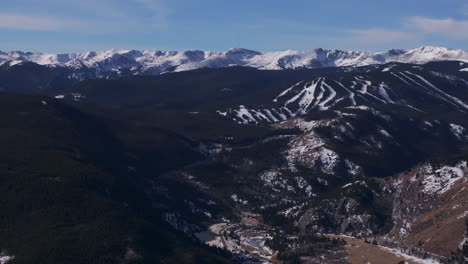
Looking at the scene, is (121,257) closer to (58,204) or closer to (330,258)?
(58,204)

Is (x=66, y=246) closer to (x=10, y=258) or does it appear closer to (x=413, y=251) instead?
(x=10, y=258)

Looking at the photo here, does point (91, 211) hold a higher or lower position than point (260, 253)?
higher

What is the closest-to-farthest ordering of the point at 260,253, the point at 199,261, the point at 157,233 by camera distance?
the point at 199,261
the point at 157,233
the point at 260,253

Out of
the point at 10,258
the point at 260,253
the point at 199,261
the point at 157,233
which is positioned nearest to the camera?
the point at 10,258

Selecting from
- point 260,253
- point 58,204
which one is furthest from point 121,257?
point 260,253

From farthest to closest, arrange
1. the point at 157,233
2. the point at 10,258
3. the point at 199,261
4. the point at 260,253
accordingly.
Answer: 1. the point at 260,253
2. the point at 157,233
3. the point at 199,261
4. the point at 10,258

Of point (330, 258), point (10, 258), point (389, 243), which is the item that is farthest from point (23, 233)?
point (389, 243)

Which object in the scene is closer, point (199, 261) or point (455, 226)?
point (199, 261)

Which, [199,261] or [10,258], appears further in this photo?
[199,261]

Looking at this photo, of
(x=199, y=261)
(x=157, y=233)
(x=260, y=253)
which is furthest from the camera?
(x=260, y=253)
